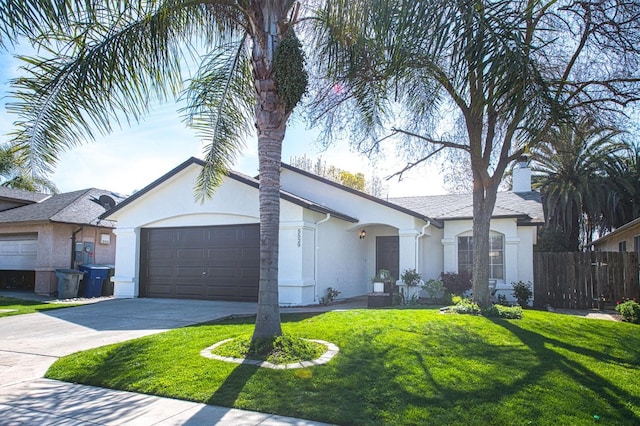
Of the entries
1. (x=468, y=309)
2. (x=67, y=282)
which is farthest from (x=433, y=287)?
(x=67, y=282)

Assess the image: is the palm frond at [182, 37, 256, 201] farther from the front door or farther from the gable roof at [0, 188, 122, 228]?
the front door

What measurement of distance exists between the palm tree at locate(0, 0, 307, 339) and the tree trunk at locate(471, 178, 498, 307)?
5.65 m

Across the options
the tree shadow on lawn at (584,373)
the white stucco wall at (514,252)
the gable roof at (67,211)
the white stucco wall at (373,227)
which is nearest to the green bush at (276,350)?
the tree shadow on lawn at (584,373)

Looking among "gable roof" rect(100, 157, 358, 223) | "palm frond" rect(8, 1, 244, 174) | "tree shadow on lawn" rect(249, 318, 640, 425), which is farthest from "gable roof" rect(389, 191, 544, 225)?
"palm frond" rect(8, 1, 244, 174)

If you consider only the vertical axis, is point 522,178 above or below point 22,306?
above

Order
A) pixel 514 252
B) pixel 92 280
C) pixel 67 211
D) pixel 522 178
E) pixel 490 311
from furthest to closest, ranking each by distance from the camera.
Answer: pixel 522 178, pixel 67 211, pixel 92 280, pixel 514 252, pixel 490 311

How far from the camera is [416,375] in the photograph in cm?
573

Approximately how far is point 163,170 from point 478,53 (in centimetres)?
1268

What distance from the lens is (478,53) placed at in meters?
5.58

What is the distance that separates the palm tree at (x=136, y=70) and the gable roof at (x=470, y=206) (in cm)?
1066

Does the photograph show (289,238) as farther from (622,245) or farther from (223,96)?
(622,245)

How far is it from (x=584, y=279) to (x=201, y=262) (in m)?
11.9

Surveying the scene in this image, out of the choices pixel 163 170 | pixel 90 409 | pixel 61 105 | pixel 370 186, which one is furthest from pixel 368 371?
pixel 370 186

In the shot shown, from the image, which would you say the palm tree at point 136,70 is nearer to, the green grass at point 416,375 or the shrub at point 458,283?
the green grass at point 416,375
